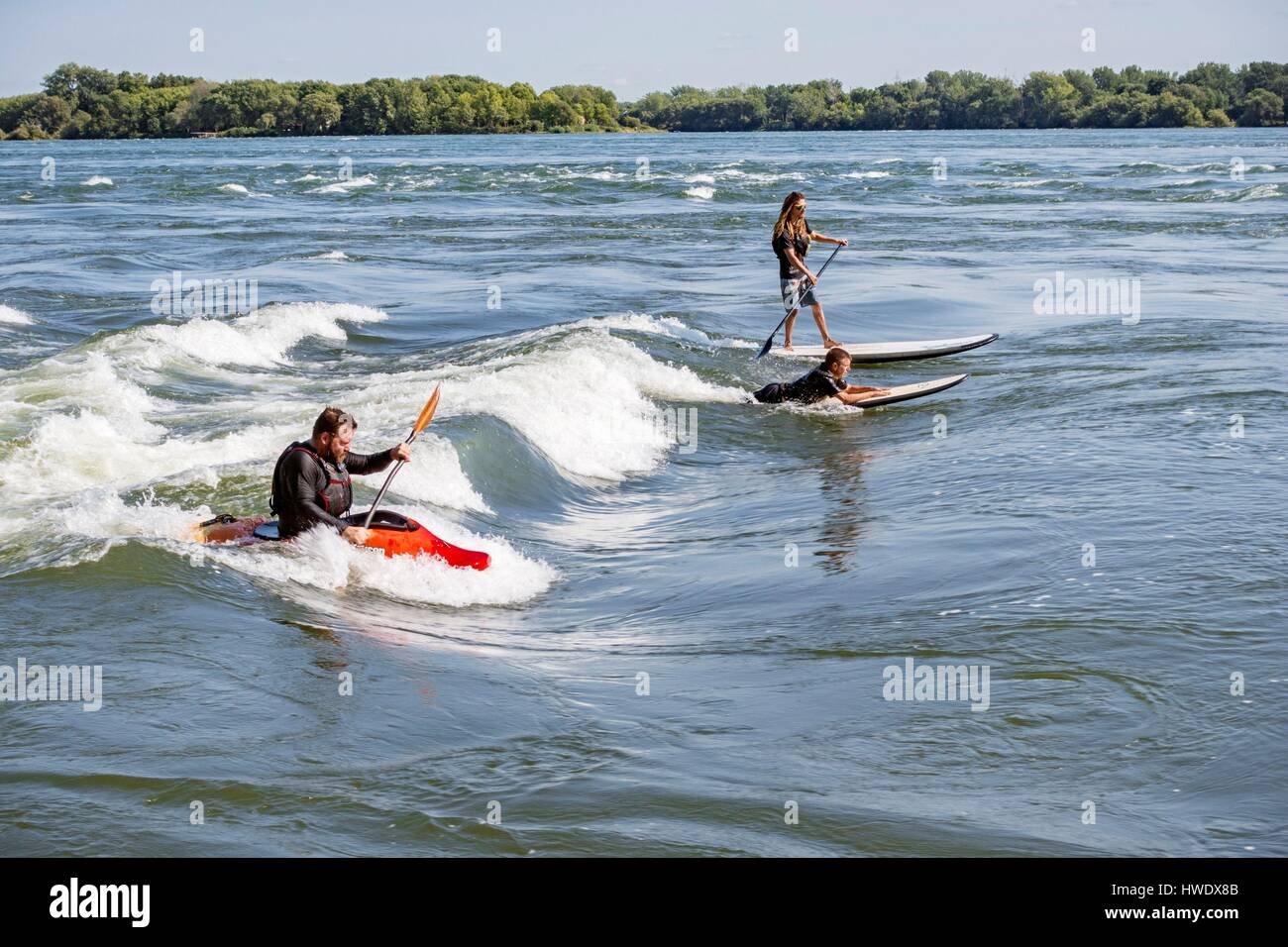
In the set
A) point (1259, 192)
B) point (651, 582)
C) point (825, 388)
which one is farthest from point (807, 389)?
point (1259, 192)

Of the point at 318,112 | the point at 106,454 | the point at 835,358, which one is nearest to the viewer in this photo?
the point at 106,454

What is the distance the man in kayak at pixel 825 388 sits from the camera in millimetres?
16281

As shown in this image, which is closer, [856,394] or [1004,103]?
[856,394]

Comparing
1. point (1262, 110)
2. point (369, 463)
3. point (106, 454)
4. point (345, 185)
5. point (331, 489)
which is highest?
point (1262, 110)

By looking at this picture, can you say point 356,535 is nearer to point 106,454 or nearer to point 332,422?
point 332,422

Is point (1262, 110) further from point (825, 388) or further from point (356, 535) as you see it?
point (356, 535)

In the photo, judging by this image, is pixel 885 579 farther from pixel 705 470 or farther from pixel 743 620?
pixel 705 470

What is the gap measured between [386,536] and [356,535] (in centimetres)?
23

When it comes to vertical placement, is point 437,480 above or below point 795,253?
below

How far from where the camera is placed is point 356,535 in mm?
9312

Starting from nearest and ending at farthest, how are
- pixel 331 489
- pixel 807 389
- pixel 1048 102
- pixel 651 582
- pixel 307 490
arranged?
1. pixel 307 490
2. pixel 331 489
3. pixel 651 582
4. pixel 807 389
5. pixel 1048 102

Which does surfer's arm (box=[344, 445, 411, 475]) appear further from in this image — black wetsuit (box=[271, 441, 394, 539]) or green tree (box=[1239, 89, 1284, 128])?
green tree (box=[1239, 89, 1284, 128])

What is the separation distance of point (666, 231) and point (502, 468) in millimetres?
25209

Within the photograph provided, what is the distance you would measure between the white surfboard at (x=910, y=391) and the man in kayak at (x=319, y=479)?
852cm
